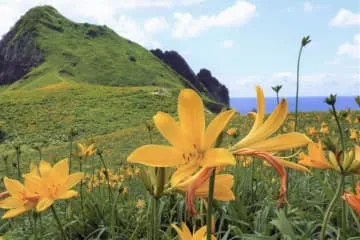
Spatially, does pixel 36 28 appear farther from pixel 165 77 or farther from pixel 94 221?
pixel 94 221

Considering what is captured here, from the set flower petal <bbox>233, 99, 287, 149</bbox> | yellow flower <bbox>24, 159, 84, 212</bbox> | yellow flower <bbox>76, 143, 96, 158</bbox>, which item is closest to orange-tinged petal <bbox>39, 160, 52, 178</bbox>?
Result: yellow flower <bbox>24, 159, 84, 212</bbox>

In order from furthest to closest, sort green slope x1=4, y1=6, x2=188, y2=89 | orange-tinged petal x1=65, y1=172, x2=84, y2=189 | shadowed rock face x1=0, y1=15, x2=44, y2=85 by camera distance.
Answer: shadowed rock face x1=0, y1=15, x2=44, y2=85 → green slope x1=4, y1=6, x2=188, y2=89 → orange-tinged petal x1=65, y1=172, x2=84, y2=189

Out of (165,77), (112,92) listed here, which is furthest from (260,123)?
(165,77)

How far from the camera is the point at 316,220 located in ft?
7.29

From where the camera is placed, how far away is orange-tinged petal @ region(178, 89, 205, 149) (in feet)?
2.30

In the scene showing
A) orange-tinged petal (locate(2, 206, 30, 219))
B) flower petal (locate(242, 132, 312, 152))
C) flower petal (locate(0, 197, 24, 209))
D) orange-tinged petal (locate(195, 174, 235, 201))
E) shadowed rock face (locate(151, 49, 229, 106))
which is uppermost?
shadowed rock face (locate(151, 49, 229, 106))

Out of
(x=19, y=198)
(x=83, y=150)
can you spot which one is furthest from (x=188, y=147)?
(x=83, y=150)

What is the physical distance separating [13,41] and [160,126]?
57.8m

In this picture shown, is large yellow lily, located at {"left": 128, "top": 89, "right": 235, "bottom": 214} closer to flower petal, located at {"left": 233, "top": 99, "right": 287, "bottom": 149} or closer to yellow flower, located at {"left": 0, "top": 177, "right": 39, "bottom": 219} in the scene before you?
flower petal, located at {"left": 233, "top": 99, "right": 287, "bottom": 149}

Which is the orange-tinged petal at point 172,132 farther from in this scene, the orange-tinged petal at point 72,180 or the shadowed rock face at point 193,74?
the shadowed rock face at point 193,74

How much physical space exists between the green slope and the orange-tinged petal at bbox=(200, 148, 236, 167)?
39241 mm

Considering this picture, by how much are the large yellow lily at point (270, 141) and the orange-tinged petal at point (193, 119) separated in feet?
0.17

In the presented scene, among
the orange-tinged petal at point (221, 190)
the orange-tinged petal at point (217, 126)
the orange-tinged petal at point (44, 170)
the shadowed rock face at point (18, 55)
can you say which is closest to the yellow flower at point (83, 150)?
the orange-tinged petal at point (44, 170)

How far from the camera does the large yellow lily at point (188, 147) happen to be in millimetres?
662
